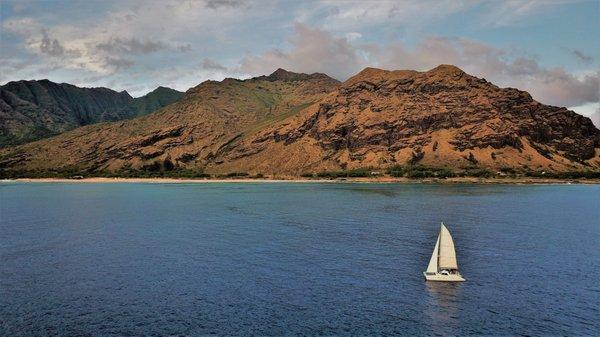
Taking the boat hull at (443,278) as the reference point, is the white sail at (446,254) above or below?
above

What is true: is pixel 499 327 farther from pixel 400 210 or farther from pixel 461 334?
pixel 400 210

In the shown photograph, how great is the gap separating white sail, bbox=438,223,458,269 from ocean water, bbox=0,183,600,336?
3.34 meters

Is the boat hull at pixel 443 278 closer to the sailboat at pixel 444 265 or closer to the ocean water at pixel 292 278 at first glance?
the sailboat at pixel 444 265

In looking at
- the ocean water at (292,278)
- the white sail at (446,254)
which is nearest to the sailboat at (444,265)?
the white sail at (446,254)

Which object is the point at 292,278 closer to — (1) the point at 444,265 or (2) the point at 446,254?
(1) the point at 444,265

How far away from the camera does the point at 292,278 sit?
62.8m

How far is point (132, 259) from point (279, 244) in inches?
994

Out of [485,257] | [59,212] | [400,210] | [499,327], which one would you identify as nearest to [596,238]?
[485,257]

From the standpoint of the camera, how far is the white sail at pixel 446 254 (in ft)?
206

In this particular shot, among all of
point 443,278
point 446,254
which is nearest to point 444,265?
point 446,254

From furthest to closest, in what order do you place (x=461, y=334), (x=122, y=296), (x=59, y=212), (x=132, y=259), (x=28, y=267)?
(x=59, y=212)
(x=132, y=259)
(x=28, y=267)
(x=122, y=296)
(x=461, y=334)

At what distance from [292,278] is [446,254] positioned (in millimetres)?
20313

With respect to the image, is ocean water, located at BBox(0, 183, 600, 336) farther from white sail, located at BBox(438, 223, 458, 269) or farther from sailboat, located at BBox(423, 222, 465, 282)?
white sail, located at BBox(438, 223, 458, 269)

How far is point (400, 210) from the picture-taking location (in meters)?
145
